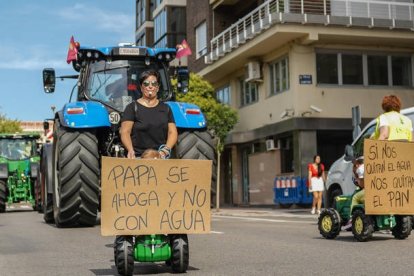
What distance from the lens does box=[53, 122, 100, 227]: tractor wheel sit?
1088 cm

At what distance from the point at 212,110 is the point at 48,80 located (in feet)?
55.7

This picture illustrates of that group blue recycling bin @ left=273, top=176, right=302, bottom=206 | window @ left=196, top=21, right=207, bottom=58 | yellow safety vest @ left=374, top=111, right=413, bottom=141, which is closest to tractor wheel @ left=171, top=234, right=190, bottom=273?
yellow safety vest @ left=374, top=111, right=413, bottom=141

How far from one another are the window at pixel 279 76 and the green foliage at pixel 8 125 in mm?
46252

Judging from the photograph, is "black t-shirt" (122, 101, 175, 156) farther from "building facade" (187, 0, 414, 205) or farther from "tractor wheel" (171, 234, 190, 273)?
"building facade" (187, 0, 414, 205)

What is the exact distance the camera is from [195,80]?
29859mm

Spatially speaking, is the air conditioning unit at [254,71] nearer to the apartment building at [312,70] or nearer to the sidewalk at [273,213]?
the apartment building at [312,70]

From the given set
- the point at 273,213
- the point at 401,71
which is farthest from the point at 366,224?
the point at 401,71

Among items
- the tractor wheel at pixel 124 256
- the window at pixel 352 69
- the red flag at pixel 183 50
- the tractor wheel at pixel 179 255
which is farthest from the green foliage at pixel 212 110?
the tractor wheel at pixel 124 256

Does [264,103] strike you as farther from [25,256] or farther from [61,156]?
[25,256]

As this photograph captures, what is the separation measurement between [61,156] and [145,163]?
16.1 ft

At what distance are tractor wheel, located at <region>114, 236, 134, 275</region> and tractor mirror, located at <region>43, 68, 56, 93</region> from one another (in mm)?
6687

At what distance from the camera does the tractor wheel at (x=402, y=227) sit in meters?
9.24

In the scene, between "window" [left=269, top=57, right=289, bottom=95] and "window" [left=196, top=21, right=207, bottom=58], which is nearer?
"window" [left=269, top=57, right=289, bottom=95]

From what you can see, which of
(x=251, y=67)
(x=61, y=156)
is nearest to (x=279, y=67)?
(x=251, y=67)
